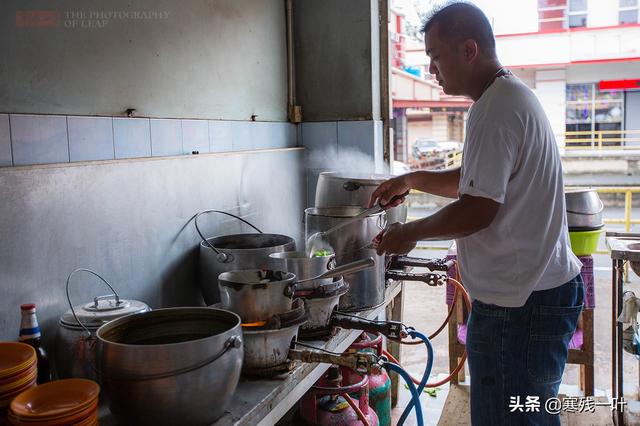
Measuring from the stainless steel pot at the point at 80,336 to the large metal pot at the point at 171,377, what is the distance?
0.53 feet

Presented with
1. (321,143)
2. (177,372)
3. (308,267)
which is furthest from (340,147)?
(177,372)

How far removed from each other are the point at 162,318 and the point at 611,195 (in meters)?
13.0

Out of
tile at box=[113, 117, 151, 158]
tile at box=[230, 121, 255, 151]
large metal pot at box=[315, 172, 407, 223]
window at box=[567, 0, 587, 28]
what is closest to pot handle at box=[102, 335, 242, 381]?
tile at box=[113, 117, 151, 158]

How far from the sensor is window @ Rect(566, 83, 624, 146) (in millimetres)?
13930

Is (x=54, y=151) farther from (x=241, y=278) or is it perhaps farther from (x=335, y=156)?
(x=335, y=156)

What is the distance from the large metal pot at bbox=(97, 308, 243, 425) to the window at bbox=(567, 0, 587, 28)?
1371 centimetres

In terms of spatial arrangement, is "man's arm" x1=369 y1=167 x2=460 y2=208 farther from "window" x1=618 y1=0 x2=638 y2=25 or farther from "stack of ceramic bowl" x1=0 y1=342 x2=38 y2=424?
"window" x1=618 y1=0 x2=638 y2=25

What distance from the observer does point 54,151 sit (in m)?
1.98

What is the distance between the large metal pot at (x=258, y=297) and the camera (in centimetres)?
182

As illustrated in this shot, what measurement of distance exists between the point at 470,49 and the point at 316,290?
0.99 metres

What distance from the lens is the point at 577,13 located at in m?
13.1

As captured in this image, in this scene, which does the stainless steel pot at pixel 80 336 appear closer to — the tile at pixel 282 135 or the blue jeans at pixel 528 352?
the blue jeans at pixel 528 352

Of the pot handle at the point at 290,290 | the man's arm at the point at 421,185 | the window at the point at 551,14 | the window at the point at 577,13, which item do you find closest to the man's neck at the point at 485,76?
the man's arm at the point at 421,185

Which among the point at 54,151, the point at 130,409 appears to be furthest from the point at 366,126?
the point at 130,409
